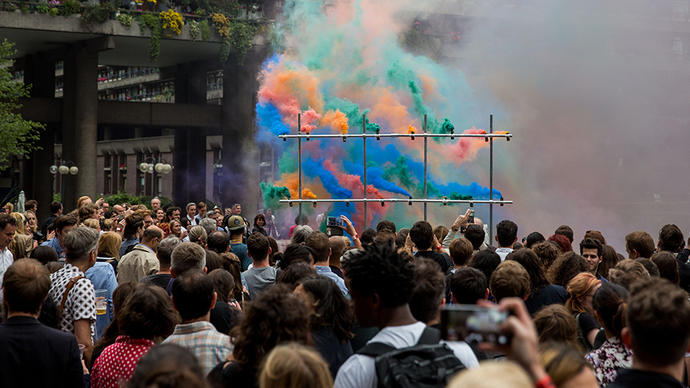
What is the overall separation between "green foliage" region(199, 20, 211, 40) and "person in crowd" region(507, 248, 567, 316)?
30486 mm

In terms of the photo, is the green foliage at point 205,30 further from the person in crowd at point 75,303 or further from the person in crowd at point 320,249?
the person in crowd at point 75,303

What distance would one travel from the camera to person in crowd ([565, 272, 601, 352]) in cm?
558

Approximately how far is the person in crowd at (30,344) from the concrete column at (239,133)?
110 ft

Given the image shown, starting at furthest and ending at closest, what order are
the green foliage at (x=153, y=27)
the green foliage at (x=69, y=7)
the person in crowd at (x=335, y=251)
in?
1. the green foliage at (x=153, y=27)
2. the green foliage at (x=69, y=7)
3. the person in crowd at (x=335, y=251)

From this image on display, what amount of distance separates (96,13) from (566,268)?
3080 centimetres

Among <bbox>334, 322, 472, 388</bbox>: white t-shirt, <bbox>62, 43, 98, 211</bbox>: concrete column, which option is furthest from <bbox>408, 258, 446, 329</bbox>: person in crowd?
<bbox>62, 43, 98, 211</bbox>: concrete column

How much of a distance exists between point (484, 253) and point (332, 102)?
15.7 metres

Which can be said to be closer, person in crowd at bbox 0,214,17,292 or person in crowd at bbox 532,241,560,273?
person in crowd at bbox 532,241,560,273

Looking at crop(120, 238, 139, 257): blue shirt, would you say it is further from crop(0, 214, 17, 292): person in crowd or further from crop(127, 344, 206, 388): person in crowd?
crop(127, 344, 206, 388): person in crowd

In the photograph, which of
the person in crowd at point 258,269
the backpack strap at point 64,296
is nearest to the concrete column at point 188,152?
the person in crowd at point 258,269

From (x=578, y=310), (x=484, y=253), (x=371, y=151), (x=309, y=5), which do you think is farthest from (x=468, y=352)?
(x=309, y=5)

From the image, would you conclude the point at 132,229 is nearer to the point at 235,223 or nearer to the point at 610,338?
the point at 235,223

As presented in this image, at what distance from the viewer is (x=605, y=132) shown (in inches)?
1021

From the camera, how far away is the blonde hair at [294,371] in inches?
120
